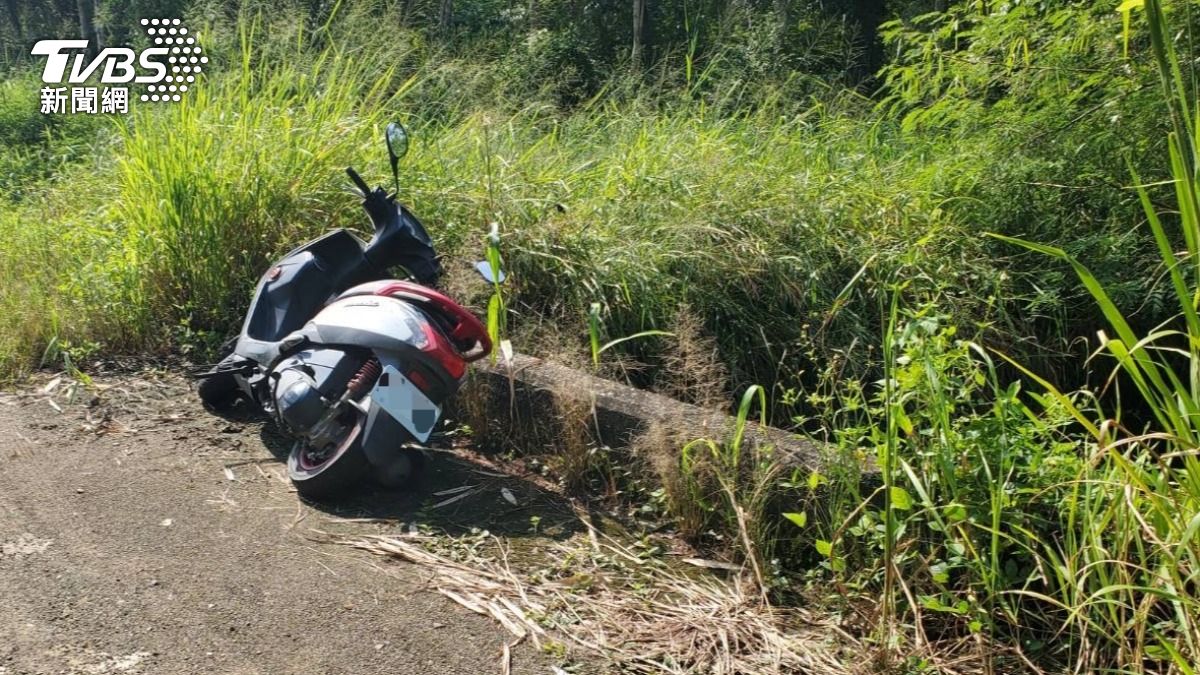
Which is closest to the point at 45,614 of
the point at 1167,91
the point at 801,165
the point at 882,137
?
the point at 1167,91

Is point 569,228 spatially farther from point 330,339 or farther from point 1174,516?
point 1174,516

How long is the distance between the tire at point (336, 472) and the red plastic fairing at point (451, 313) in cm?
44

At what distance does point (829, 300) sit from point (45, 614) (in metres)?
3.30

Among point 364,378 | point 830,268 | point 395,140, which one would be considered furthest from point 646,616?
point 830,268

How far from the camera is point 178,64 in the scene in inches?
276

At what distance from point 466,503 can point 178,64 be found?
15.0 ft

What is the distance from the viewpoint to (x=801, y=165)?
5.96 meters

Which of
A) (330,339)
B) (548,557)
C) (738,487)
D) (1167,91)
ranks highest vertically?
(1167,91)

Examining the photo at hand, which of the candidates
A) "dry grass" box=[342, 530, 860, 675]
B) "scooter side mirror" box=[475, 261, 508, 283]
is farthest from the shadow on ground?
"scooter side mirror" box=[475, 261, 508, 283]

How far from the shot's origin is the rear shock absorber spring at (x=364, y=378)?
3.68 meters

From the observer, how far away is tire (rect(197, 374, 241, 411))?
4539 millimetres

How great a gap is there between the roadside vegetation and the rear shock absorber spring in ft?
2.10

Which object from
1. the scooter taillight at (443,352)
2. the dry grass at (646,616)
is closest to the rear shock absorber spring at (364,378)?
the scooter taillight at (443,352)

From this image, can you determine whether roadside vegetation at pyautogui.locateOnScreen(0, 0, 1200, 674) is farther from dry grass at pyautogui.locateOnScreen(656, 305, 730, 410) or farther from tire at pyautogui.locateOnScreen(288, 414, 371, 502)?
tire at pyautogui.locateOnScreen(288, 414, 371, 502)
